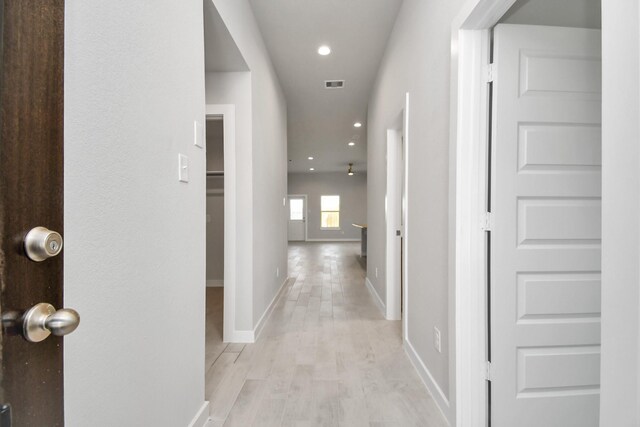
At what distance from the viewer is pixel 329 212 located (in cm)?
1248

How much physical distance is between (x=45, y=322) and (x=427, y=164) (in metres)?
1.98

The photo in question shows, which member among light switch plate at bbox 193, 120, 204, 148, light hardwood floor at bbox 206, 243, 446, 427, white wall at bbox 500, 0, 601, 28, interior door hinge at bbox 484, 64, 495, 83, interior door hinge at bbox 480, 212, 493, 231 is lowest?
light hardwood floor at bbox 206, 243, 446, 427

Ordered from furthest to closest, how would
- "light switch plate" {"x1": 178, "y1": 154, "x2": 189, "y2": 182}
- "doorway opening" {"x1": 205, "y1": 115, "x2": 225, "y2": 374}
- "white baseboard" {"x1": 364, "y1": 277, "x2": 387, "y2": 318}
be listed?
"doorway opening" {"x1": 205, "y1": 115, "x2": 225, "y2": 374}, "white baseboard" {"x1": 364, "y1": 277, "x2": 387, "y2": 318}, "light switch plate" {"x1": 178, "y1": 154, "x2": 189, "y2": 182}

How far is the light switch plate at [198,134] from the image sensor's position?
5.14ft

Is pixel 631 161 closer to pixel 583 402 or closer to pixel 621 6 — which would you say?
pixel 621 6

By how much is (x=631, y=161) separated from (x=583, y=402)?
1.35 metres

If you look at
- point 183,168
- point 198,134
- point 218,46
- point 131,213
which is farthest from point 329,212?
point 131,213

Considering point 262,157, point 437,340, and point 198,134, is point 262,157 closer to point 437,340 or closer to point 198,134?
point 198,134

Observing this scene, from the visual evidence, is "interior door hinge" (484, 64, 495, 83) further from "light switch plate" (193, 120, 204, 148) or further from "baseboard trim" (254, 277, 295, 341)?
"baseboard trim" (254, 277, 295, 341)

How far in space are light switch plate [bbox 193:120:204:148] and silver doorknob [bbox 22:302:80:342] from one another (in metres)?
1.16

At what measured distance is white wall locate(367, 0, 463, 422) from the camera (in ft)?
5.83

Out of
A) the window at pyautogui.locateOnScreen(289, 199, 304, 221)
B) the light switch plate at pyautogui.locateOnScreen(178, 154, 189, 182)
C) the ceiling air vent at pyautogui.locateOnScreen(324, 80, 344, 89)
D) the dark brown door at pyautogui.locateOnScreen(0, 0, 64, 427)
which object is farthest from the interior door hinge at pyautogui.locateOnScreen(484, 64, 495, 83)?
the window at pyautogui.locateOnScreen(289, 199, 304, 221)

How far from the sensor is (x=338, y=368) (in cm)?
226

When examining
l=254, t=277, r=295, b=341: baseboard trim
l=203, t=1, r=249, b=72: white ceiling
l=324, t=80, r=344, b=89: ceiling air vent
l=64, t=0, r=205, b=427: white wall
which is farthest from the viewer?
A: l=324, t=80, r=344, b=89: ceiling air vent
